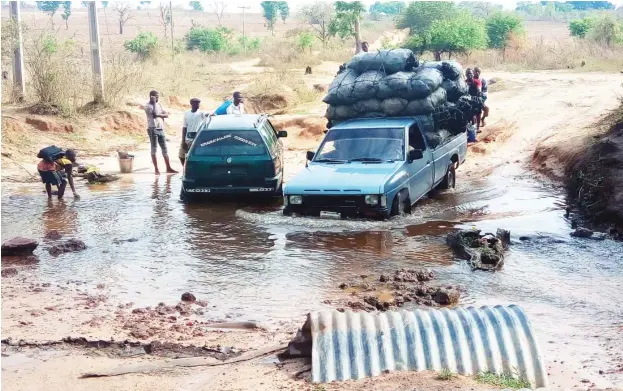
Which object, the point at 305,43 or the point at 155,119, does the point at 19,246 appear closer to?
the point at 155,119

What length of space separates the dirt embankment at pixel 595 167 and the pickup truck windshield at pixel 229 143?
17.3 ft

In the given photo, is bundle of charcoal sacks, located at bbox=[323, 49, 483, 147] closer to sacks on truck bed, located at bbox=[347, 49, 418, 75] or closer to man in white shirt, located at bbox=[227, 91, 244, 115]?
sacks on truck bed, located at bbox=[347, 49, 418, 75]

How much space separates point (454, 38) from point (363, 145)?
30.7m

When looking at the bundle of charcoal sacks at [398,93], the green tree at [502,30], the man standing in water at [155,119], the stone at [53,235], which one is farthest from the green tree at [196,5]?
the stone at [53,235]

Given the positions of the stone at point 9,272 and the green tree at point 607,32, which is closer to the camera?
the stone at point 9,272

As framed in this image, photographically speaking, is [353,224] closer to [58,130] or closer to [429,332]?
[429,332]

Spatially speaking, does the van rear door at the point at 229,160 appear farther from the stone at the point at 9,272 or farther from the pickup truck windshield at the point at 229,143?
the stone at the point at 9,272

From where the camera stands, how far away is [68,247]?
10031 millimetres

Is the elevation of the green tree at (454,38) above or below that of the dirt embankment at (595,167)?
above

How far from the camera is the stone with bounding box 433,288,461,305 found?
24.6 feet

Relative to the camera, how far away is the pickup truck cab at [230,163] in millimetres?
12391

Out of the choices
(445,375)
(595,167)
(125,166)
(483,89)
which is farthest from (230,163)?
(483,89)

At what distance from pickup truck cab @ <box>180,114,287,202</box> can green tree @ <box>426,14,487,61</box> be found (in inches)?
1145

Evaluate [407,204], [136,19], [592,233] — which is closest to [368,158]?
[407,204]
